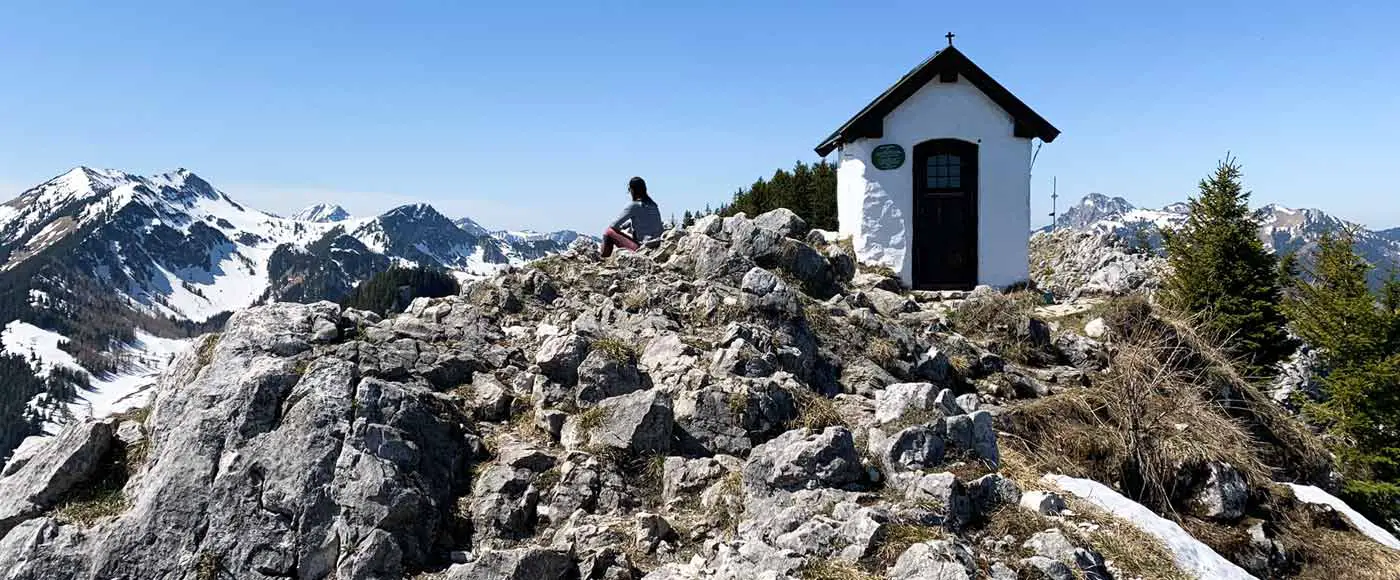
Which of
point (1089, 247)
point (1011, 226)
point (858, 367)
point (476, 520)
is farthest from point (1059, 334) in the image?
point (1089, 247)

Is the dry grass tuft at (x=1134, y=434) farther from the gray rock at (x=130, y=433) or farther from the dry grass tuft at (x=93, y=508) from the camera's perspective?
the gray rock at (x=130, y=433)

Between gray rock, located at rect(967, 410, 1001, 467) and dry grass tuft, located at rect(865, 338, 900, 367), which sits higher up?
dry grass tuft, located at rect(865, 338, 900, 367)

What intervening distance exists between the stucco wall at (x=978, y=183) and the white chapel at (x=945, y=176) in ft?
0.09

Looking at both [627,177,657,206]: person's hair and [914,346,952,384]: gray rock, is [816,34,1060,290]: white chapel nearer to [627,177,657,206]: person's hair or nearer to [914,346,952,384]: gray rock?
[627,177,657,206]: person's hair

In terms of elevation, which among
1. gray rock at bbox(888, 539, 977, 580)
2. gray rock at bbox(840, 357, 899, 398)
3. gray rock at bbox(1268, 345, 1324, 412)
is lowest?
gray rock at bbox(1268, 345, 1324, 412)

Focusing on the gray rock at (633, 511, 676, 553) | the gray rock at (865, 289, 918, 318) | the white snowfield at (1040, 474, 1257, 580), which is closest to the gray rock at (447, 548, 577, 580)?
the gray rock at (633, 511, 676, 553)

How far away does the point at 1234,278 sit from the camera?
66.3 ft

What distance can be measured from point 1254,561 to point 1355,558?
1.32 metres

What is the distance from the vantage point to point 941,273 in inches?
878

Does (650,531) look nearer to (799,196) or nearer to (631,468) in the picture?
(631,468)

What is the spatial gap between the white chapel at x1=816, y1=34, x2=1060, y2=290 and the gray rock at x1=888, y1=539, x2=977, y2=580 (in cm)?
1628

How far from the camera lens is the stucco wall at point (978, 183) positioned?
829 inches

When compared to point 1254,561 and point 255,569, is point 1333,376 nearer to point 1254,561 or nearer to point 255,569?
point 1254,561

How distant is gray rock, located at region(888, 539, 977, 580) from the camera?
19.0 feet
